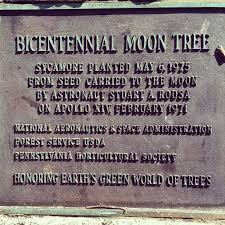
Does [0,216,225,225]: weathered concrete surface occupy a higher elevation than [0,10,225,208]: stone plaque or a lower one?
lower

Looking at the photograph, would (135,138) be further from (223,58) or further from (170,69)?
(223,58)

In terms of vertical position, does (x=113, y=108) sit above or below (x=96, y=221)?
above

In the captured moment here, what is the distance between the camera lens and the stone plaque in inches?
136

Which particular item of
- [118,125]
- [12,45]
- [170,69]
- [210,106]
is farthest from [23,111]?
[210,106]

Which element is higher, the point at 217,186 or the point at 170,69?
the point at 170,69

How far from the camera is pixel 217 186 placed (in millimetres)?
3512

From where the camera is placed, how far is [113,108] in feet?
11.5

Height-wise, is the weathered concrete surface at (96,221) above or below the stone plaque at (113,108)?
below

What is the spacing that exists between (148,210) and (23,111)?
116 cm

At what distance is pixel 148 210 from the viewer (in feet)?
11.6

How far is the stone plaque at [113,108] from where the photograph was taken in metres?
3.46

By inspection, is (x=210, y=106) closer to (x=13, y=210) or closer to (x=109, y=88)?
(x=109, y=88)

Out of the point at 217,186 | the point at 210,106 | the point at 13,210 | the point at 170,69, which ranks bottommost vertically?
the point at 13,210

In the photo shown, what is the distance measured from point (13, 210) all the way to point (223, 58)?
188cm
